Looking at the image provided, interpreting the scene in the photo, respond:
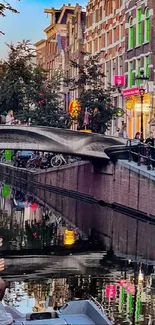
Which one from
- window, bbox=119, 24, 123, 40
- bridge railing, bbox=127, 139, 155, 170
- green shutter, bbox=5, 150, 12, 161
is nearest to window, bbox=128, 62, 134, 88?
window, bbox=119, 24, 123, 40

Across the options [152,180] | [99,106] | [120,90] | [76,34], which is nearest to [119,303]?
[152,180]

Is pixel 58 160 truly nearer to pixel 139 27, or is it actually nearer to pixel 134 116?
pixel 134 116

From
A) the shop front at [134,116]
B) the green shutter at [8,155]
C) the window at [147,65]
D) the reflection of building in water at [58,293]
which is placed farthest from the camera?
the green shutter at [8,155]

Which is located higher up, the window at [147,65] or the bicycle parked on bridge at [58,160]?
the window at [147,65]

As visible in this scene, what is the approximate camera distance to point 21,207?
31.2 meters

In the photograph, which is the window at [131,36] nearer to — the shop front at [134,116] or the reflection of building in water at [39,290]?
the shop front at [134,116]

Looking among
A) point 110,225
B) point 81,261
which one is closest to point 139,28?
point 110,225

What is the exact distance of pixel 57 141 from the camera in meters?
29.8

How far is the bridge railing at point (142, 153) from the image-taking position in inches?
991

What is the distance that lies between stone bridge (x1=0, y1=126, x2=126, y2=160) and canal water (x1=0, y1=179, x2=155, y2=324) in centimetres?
247

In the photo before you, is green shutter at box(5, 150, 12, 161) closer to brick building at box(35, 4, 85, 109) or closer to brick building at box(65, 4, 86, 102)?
brick building at box(35, 4, 85, 109)

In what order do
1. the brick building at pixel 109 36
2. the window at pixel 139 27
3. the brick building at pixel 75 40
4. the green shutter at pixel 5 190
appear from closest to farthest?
the green shutter at pixel 5 190
the window at pixel 139 27
the brick building at pixel 109 36
the brick building at pixel 75 40

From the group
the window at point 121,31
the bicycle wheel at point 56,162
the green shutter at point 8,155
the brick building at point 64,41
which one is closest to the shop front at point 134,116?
the window at point 121,31

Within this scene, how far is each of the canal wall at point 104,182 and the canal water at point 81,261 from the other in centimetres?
76
